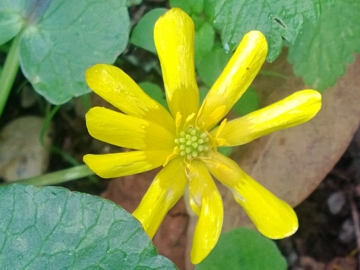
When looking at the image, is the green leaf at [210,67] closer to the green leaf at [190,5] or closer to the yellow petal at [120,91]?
the green leaf at [190,5]

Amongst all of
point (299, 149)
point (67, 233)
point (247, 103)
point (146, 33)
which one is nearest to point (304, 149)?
point (299, 149)

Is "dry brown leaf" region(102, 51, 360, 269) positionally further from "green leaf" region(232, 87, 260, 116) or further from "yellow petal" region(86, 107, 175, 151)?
"yellow petal" region(86, 107, 175, 151)

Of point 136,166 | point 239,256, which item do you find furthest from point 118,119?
point 239,256

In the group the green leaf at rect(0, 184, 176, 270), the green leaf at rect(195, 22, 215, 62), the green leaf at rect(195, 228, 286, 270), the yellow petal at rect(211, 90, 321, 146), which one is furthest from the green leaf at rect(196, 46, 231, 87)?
the green leaf at rect(0, 184, 176, 270)

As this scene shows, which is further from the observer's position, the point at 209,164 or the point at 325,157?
the point at 325,157

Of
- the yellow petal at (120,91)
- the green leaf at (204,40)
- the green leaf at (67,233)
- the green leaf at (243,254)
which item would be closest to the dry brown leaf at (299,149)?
the green leaf at (243,254)

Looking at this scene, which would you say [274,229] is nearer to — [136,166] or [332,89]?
[136,166]
